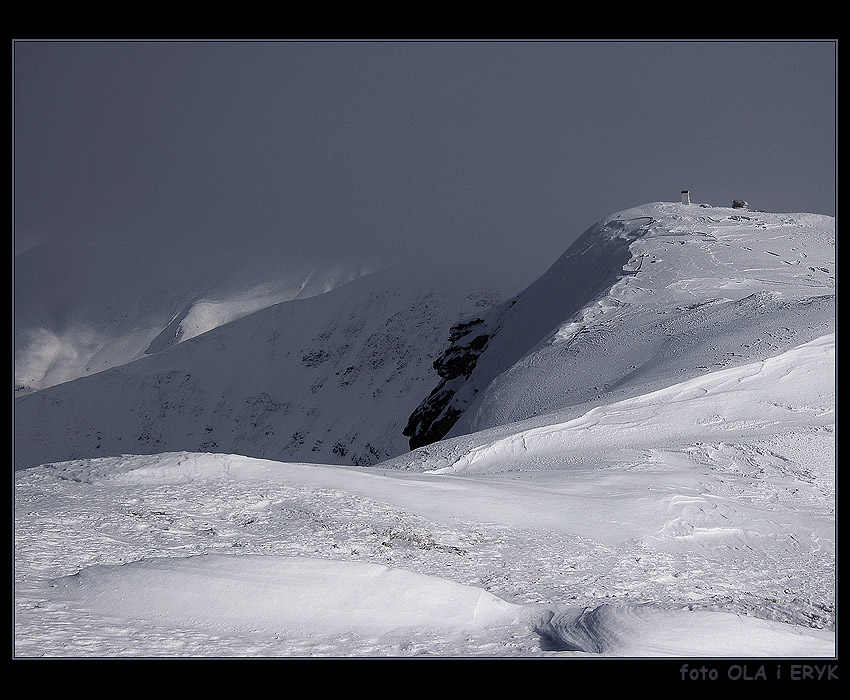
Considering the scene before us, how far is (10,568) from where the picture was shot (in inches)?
157

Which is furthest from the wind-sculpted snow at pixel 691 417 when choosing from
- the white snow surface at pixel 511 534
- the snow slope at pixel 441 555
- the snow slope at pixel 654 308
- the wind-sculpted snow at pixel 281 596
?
the wind-sculpted snow at pixel 281 596

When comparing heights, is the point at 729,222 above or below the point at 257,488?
above

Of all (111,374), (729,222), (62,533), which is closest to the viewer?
(62,533)

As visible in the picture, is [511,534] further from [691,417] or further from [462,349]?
[462,349]

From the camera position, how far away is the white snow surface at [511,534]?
401 cm

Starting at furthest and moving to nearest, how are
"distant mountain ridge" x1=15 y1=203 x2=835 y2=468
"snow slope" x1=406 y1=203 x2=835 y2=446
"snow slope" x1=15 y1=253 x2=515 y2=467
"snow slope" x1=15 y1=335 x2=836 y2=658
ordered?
"snow slope" x1=15 y1=253 x2=515 y2=467
"distant mountain ridge" x1=15 y1=203 x2=835 y2=468
"snow slope" x1=406 y1=203 x2=835 y2=446
"snow slope" x1=15 y1=335 x2=836 y2=658

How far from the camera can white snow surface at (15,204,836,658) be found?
4.01 metres

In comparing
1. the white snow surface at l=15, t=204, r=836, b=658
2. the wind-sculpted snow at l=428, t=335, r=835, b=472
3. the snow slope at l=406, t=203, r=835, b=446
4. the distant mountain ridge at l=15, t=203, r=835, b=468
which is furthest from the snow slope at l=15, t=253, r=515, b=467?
the white snow surface at l=15, t=204, r=836, b=658

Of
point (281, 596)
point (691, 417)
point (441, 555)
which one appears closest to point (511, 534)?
point (441, 555)

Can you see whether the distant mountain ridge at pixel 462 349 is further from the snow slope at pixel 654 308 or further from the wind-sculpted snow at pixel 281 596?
the wind-sculpted snow at pixel 281 596

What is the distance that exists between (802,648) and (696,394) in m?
7.36

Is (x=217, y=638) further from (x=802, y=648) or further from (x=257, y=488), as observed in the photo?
(x=802, y=648)

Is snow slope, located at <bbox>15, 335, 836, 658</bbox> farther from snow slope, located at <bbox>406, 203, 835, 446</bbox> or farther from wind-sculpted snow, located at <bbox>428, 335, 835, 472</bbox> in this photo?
snow slope, located at <bbox>406, 203, 835, 446</bbox>

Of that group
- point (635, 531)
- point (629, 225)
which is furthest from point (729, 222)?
point (635, 531)
